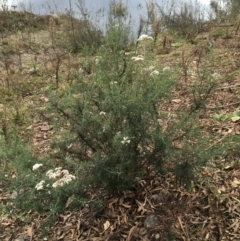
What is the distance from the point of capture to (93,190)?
2.59 m

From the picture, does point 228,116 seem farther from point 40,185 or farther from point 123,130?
point 40,185

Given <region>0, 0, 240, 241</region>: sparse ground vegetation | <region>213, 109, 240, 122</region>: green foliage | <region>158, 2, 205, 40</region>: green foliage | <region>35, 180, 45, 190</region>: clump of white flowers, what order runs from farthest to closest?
<region>158, 2, 205, 40</region>: green foliage < <region>213, 109, 240, 122</region>: green foliage < <region>0, 0, 240, 241</region>: sparse ground vegetation < <region>35, 180, 45, 190</region>: clump of white flowers

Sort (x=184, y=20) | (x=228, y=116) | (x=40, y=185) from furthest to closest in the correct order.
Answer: (x=184, y=20) < (x=228, y=116) < (x=40, y=185)

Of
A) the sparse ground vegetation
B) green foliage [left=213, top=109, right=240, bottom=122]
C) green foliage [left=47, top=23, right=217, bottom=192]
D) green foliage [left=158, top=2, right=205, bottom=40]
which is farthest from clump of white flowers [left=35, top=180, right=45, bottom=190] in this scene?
green foliage [left=158, top=2, right=205, bottom=40]

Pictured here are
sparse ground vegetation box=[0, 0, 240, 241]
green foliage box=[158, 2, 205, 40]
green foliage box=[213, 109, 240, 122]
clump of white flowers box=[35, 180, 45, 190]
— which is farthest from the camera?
green foliage box=[158, 2, 205, 40]

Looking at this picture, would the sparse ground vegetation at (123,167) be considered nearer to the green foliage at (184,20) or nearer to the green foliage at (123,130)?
the green foliage at (123,130)

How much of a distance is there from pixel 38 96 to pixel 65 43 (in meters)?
4.02

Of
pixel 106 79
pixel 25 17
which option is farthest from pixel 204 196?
pixel 25 17

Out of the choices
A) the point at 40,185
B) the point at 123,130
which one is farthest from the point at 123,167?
the point at 40,185

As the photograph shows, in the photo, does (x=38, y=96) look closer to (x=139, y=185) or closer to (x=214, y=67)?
(x=214, y=67)

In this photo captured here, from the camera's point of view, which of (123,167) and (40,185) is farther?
(123,167)

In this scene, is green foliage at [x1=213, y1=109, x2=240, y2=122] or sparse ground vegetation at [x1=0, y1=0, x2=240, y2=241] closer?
sparse ground vegetation at [x1=0, y1=0, x2=240, y2=241]

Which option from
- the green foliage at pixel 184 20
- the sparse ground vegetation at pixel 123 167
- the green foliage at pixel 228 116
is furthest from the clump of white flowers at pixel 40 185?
the green foliage at pixel 184 20

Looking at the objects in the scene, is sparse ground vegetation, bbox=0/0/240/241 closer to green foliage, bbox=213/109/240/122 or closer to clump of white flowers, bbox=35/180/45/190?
clump of white flowers, bbox=35/180/45/190
